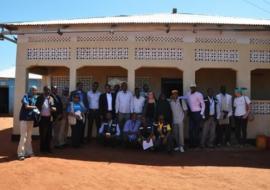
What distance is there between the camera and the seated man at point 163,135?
9.90 meters

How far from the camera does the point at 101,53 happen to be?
11.8m

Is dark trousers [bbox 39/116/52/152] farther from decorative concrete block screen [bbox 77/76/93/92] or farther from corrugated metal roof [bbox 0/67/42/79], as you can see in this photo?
corrugated metal roof [bbox 0/67/42/79]

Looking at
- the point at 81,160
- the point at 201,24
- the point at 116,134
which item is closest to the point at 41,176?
the point at 81,160

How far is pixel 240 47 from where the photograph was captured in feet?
38.7

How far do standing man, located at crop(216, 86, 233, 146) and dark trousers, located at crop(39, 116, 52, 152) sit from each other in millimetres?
4992

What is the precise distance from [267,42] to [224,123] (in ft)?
10.4

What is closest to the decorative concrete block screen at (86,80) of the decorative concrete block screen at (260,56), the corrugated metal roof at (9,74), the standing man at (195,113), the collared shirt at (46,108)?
the standing man at (195,113)

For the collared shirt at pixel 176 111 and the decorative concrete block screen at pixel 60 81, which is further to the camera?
the decorative concrete block screen at pixel 60 81

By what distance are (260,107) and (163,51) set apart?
3.64 metres

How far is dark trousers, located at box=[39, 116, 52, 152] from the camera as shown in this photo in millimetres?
9523

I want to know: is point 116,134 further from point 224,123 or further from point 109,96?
point 224,123

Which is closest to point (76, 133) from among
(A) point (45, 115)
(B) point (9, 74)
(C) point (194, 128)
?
(A) point (45, 115)

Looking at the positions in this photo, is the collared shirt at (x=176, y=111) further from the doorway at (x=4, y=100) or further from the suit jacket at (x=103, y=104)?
the doorway at (x=4, y=100)

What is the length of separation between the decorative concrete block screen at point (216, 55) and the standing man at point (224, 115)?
1.15m
